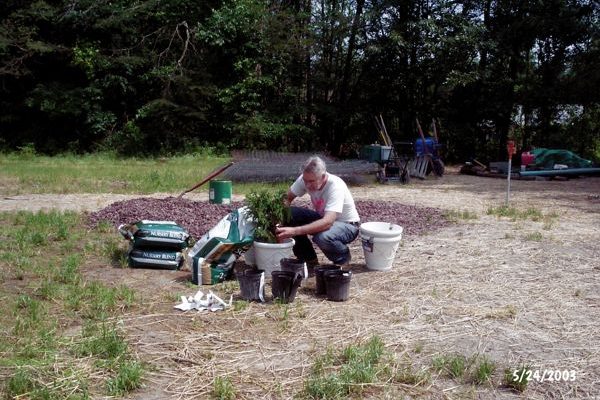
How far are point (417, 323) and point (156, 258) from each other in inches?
84.9

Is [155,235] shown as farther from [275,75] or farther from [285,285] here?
[275,75]

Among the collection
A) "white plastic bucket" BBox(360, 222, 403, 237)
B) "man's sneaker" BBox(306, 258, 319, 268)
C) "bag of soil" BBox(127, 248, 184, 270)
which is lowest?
"man's sneaker" BBox(306, 258, 319, 268)

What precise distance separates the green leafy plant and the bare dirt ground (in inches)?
18.4

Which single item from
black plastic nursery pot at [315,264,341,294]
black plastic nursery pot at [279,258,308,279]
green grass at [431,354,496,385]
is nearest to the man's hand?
black plastic nursery pot at [279,258,308,279]

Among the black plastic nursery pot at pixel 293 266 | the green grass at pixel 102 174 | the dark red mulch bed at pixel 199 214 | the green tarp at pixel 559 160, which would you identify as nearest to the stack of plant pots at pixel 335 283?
the black plastic nursery pot at pixel 293 266

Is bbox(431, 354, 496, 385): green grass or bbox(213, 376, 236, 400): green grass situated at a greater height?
bbox(431, 354, 496, 385): green grass

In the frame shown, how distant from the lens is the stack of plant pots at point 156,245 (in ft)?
14.3

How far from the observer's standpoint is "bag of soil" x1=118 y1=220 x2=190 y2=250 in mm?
4340

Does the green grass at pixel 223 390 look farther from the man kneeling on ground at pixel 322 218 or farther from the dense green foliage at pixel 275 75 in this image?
the dense green foliage at pixel 275 75

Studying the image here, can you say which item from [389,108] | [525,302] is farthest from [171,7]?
[525,302]

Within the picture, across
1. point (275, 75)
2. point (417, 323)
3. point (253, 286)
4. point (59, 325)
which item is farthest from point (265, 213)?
point (275, 75)

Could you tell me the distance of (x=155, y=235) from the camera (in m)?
4.35

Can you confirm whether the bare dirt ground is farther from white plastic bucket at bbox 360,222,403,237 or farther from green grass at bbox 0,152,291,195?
green grass at bbox 0,152,291,195
